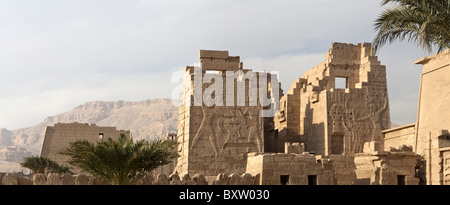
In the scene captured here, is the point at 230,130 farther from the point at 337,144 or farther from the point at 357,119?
the point at 357,119

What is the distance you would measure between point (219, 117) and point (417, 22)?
1104cm

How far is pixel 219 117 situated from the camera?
23953 millimetres

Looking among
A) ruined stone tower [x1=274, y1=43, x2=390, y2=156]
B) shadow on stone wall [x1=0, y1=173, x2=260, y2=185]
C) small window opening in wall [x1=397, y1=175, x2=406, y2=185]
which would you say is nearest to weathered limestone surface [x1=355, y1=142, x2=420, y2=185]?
small window opening in wall [x1=397, y1=175, x2=406, y2=185]

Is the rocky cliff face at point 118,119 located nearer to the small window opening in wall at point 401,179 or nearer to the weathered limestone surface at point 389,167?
the weathered limestone surface at point 389,167

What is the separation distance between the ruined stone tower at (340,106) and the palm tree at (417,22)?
9785 millimetres

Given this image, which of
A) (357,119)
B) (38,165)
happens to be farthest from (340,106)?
(38,165)

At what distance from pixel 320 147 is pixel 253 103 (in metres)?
3.86

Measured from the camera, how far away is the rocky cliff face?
119219 mm

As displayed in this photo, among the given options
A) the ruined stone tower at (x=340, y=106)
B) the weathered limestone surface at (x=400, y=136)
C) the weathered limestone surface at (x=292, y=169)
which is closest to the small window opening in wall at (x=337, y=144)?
the ruined stone tower at (x=340, y=106)

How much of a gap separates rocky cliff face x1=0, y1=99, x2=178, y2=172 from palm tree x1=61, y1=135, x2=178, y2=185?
92.7 meters

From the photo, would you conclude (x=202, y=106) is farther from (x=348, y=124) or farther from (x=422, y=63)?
(x=422, y=63)

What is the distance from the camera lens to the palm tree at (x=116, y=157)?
15.6 m

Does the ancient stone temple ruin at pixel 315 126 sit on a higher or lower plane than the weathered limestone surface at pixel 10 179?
higher
